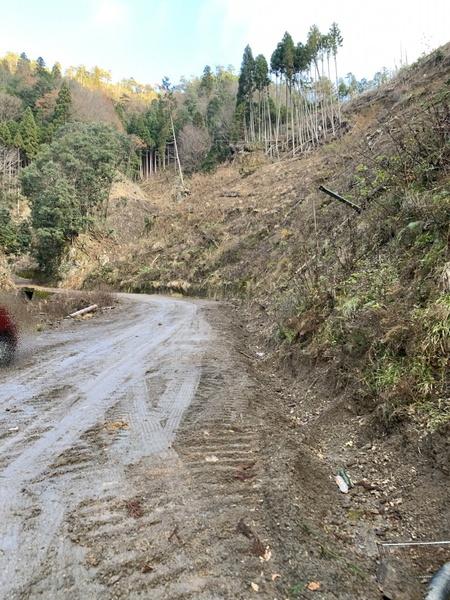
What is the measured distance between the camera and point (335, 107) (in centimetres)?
4672

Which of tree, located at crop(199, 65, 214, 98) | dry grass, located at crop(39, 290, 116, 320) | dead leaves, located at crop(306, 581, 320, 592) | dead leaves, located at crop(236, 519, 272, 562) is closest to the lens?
dead leaves, located at crop(306, 581, 320, 592)

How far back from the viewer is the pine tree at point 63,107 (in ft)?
172

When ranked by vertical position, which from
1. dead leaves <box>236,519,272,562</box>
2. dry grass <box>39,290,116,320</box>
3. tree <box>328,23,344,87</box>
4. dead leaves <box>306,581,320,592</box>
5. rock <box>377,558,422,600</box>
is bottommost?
rock <box>377,558,422,600</box>

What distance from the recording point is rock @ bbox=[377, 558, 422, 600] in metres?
2.35

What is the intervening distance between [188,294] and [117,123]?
162 ft

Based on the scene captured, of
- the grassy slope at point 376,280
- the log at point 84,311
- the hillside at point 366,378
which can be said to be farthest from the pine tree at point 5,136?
the hillside at point 366,378

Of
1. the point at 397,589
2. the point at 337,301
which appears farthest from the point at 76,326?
the point at 397,589

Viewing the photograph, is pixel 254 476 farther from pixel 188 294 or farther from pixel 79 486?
pixel 188 294

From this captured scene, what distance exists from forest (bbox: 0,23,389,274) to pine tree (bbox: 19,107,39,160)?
0.12 meters

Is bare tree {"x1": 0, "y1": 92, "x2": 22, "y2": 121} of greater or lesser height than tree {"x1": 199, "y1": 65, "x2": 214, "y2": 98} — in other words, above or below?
below

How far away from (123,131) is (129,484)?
191ft

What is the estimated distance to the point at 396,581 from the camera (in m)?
2.46

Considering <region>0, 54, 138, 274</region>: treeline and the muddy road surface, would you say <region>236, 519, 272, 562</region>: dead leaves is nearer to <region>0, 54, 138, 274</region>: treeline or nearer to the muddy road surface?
the muddy road surface

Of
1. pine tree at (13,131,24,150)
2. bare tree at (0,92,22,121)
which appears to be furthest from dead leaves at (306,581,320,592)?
bare tree at (0,92,22,121)
